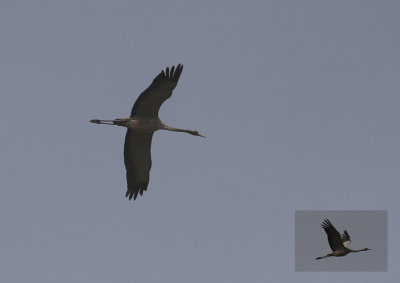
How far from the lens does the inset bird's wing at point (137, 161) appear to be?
101ft

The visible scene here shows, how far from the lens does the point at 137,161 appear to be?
31.7 metres

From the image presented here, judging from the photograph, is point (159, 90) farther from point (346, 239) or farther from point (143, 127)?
point (346, 239)

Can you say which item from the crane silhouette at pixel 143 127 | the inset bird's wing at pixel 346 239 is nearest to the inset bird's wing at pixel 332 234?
the inset bird's wing at pixel 346 239

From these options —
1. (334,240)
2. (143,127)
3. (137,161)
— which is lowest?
(334,240)

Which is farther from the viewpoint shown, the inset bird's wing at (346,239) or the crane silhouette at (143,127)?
the inset bird's wing at (346,239)

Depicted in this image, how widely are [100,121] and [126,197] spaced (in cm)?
376

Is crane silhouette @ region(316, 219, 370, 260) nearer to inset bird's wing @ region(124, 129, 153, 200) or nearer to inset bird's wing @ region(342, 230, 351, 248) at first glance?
inset bird's wing @ region(342, 230, 351, 248)

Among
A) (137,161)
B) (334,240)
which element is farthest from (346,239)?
(137,161)

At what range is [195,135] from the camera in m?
32.6

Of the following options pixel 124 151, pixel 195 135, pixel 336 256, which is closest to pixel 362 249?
pixel 336 256

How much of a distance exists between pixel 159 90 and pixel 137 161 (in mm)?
3821

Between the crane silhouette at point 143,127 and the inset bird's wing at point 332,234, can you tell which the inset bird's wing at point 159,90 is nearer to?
the crane silhouette at point 143,127

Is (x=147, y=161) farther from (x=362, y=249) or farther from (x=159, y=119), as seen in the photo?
(x=362, y=249)

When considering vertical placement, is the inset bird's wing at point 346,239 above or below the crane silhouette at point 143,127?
below
